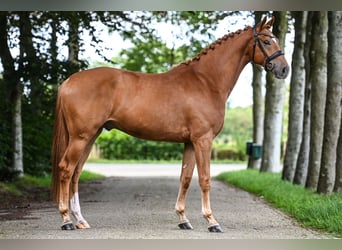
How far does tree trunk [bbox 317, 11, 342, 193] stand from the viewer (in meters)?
11.8

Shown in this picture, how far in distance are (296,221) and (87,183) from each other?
9343mm

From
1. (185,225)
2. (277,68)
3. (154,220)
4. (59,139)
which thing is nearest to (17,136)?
(154,220)

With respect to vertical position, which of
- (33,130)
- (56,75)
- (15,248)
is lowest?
(15,248)

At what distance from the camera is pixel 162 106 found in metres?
8.85

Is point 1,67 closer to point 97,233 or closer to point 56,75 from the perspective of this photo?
point 56,75

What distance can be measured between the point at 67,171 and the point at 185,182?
1.48m

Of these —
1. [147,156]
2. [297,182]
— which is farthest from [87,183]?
[147,156]

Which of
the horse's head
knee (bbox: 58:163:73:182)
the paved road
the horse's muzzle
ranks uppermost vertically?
the horse's head

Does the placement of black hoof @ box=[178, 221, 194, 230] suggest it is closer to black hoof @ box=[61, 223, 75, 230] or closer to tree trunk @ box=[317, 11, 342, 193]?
black hoof @ box=[61, 223, 75, 230]

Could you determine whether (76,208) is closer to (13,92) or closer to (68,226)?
(68,226)

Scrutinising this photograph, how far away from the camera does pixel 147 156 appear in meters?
34.1

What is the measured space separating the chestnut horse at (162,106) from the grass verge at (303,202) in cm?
143

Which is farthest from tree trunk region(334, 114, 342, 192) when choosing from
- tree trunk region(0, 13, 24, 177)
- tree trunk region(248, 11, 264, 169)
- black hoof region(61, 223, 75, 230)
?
tree trunk region(248, 11, 264, 169)

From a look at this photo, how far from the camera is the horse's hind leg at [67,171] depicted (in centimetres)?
857
